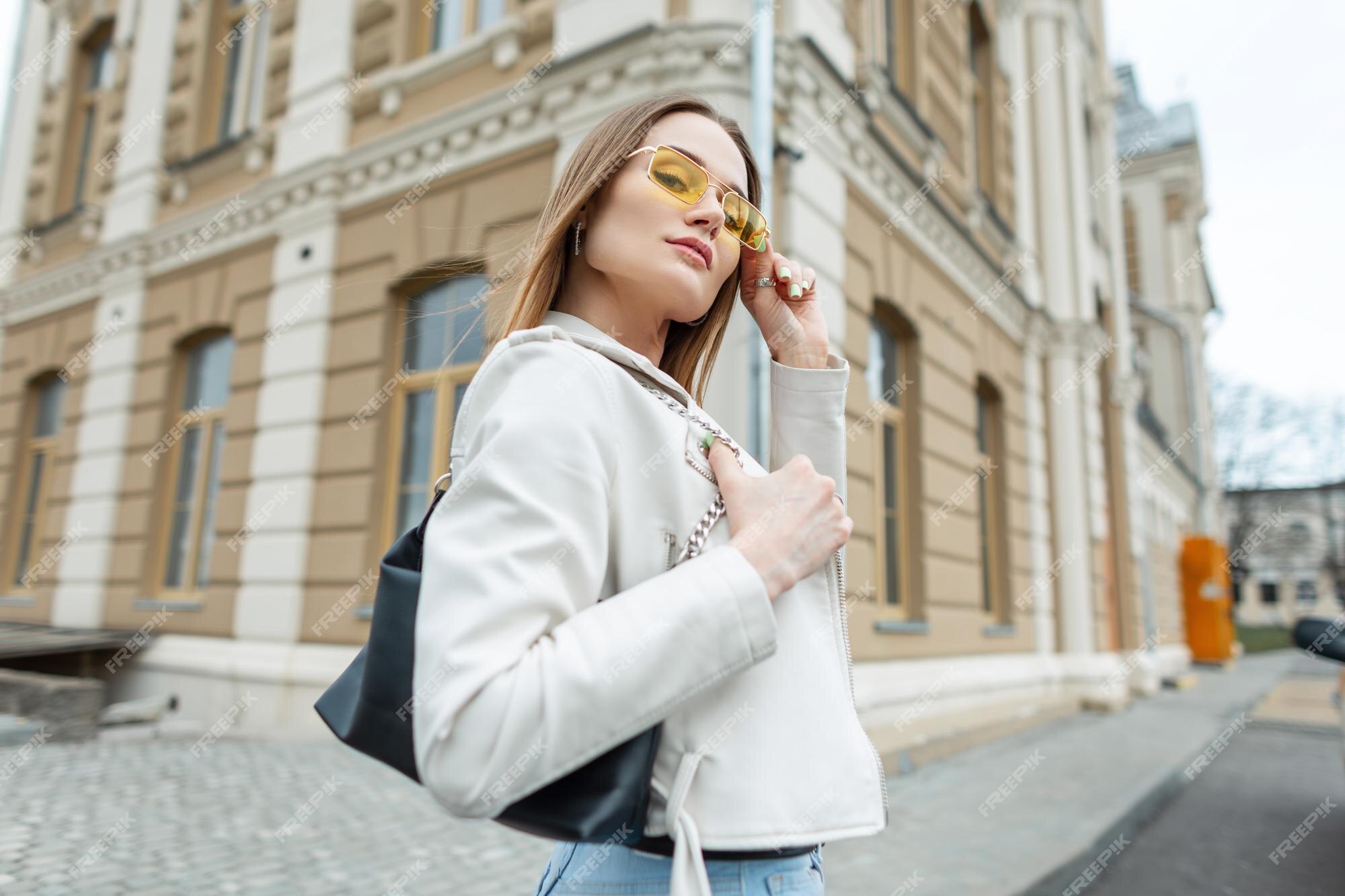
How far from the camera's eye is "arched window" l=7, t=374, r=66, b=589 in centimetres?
1000

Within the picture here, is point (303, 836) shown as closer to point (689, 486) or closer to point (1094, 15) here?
point (689, 486)

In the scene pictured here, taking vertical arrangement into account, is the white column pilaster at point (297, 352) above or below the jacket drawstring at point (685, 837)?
above

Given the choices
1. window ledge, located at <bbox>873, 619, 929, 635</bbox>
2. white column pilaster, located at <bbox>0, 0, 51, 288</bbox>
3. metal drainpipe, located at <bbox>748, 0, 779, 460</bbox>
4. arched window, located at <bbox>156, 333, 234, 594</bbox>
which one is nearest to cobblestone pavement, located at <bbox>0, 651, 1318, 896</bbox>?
window ledge, located at <bbox>873, 619, 929, 635</bbox>

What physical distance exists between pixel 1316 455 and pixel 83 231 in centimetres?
3853

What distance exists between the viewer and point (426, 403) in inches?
273

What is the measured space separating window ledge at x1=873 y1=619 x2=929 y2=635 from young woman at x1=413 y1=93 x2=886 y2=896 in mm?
5512

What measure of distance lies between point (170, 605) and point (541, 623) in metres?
8.36

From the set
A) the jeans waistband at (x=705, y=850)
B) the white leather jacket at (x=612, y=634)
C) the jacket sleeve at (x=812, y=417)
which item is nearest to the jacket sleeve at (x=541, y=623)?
the white leather jacket at (x=612, y=634)

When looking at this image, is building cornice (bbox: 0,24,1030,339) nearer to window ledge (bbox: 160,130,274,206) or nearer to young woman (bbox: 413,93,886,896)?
window ledge (bbox: 160,130,274,206)

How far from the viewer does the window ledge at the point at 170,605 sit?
24.8ft

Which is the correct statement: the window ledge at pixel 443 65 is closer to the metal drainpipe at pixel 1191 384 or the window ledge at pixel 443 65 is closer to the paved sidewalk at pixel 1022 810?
the paved sidewalk at pixel 1022 810

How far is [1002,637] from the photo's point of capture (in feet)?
29.0

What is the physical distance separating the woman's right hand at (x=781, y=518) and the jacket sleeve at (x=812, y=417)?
325mm

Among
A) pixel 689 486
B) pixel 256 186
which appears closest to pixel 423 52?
pixel 256 186
